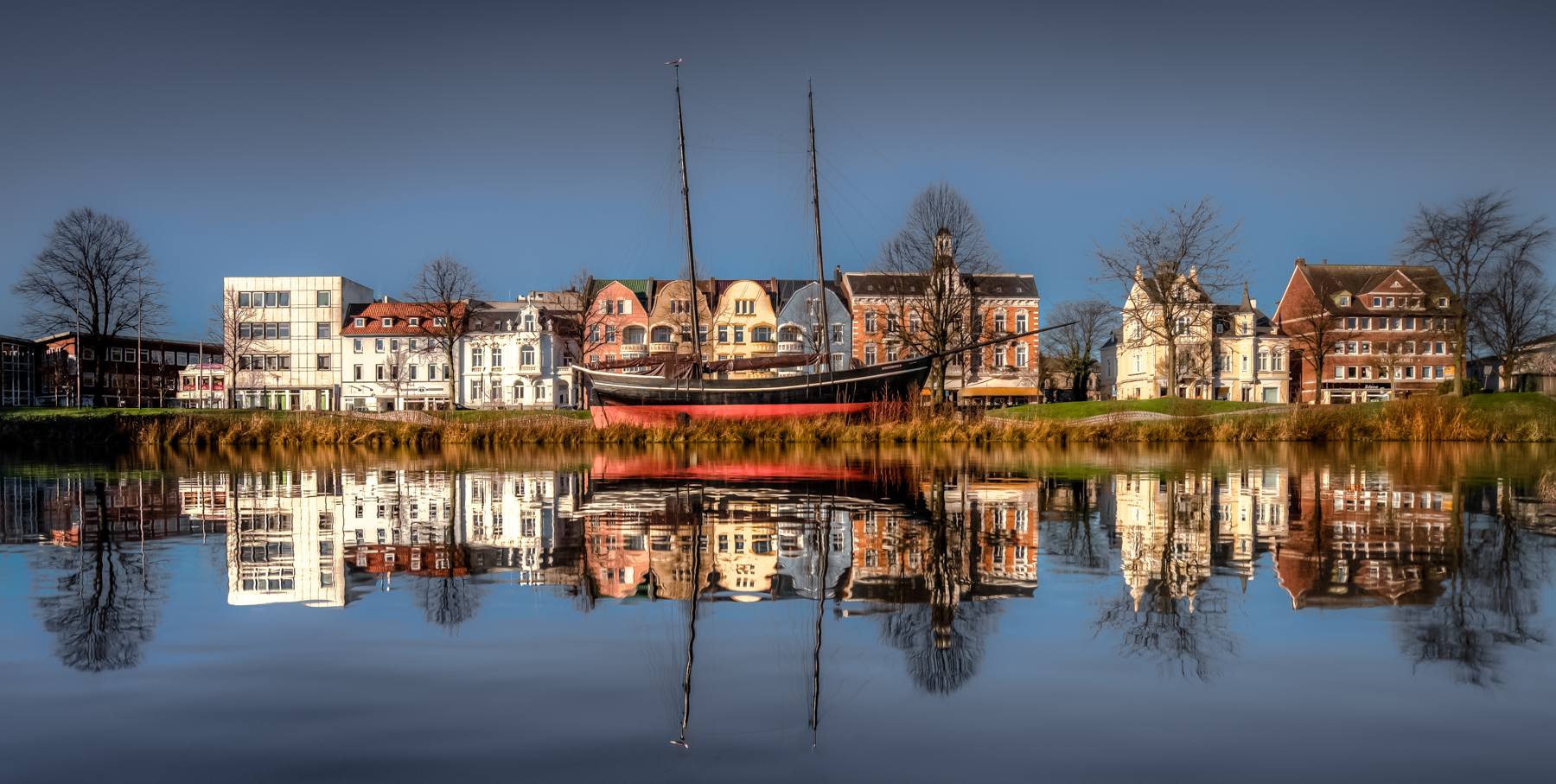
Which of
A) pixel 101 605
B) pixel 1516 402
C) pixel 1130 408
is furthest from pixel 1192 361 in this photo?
pixel 101 605

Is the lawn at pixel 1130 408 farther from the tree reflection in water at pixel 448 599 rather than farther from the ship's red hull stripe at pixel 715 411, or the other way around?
the tree reflection in water at pixel 448 599

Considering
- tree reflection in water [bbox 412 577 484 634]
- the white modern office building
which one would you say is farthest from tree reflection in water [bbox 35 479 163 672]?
the white modern office building

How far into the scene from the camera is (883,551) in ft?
24.1

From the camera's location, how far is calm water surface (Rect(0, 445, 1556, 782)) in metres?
3.13

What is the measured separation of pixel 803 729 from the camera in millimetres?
3420

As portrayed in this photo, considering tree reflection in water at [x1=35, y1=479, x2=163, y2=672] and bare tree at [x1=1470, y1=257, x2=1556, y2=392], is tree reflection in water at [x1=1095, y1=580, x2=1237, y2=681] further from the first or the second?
bare tree at [x1=1470, y1=257, x2=1556, y2=392]

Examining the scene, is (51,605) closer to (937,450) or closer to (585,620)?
(585,620)

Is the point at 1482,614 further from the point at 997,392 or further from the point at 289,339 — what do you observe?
the point at 289,339

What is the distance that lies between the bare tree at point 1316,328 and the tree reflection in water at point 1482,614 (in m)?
70.9

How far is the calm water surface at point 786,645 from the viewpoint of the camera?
3.13 m

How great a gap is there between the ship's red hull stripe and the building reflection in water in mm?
24131

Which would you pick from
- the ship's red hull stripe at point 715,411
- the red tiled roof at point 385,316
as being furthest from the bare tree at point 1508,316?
the red tiled roof at point 385,316

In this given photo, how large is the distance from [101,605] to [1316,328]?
82.1 m

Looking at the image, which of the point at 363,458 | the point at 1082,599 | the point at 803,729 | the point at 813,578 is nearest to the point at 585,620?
the point at 813,578
